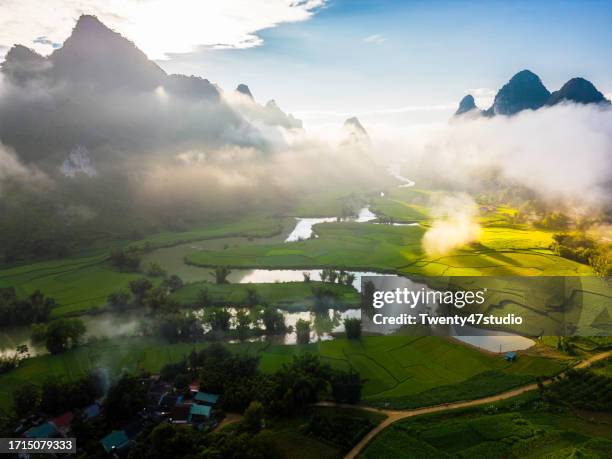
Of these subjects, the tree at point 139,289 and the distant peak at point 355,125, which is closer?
the tree at point 139,289

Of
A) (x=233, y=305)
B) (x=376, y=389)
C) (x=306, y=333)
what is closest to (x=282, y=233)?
(x=233, y=305)

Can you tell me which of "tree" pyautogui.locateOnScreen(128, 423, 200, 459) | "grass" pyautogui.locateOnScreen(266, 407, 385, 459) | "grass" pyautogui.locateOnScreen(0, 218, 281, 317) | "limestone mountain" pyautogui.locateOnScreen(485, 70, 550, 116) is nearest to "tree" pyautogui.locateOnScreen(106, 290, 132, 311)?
"grass" pyautogui.locateOnScreen(0, 218, 281, 317)

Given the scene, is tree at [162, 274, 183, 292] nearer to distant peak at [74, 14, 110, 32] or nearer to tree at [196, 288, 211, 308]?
tree at [196, 288, 211, 308]

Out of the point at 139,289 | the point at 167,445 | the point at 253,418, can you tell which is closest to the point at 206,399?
the point at 253,418

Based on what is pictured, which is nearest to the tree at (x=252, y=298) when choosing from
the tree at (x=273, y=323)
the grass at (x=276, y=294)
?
the grass at (x=276, y=294)

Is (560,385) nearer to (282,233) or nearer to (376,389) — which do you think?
(376,389)

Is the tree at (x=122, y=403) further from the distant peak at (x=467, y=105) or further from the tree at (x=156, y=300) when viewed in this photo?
the distant peak at (x=467, y=105)

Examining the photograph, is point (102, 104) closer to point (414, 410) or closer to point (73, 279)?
point (73, 279)
